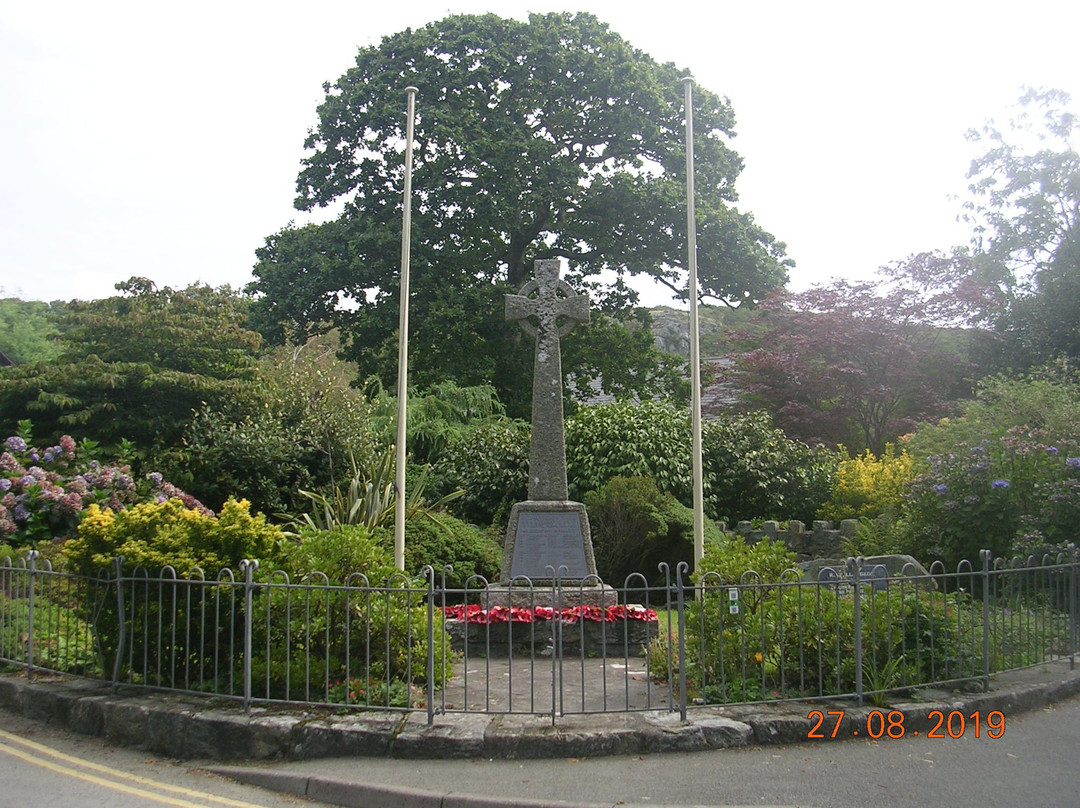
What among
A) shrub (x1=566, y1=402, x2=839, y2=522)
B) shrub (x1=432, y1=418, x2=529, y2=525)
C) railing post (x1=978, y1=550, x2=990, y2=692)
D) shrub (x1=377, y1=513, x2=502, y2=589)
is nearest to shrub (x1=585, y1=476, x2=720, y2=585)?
shrub (x1=566, y1=402, x2=839, y2=522)

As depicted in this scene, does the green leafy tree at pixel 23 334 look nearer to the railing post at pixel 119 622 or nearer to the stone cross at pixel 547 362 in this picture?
the stone cross at pixel 547 362

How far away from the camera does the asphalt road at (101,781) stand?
5.28 m

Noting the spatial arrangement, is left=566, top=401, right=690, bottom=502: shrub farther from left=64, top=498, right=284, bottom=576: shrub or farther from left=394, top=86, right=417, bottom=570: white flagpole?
left=64, top=498, right=284, bottom=576: shrub

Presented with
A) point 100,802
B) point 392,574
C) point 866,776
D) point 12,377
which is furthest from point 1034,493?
point 12,377

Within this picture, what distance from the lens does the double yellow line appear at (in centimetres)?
531

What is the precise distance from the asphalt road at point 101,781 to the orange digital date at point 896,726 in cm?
339

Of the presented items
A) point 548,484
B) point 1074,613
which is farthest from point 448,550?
point 1074,613

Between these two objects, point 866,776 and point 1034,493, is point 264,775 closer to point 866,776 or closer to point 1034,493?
point 866,776

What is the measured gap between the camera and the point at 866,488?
648 inches

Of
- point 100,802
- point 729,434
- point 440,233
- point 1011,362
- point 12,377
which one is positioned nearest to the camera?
Result: point 100,802

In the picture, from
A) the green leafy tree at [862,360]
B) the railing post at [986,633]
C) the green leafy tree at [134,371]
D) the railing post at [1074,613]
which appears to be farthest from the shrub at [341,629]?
the green leafy tree at [862,360]

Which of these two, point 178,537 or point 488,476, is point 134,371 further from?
point 178,537

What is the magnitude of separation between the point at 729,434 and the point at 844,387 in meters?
5.58

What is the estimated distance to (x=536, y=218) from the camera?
883 inches
